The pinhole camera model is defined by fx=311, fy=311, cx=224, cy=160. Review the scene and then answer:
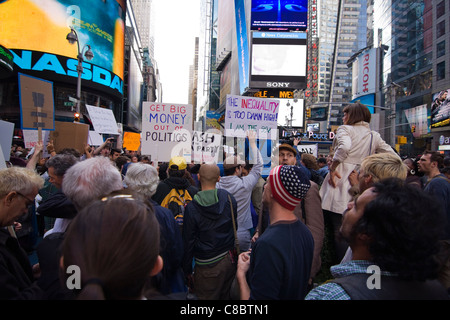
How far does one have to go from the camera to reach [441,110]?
3603 cm

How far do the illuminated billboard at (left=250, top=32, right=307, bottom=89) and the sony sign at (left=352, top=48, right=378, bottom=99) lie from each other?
1382 inches

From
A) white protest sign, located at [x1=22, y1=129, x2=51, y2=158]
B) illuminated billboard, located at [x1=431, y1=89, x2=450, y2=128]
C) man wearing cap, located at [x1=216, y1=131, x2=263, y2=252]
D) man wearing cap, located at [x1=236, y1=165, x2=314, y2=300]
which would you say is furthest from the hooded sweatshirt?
illuminated billboard, located at [x1=431, y1=89, x2=450, y2=128]

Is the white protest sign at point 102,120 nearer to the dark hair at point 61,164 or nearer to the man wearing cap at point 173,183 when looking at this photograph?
the man wearing cap at point 173,183

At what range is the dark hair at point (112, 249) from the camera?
113 centimetres

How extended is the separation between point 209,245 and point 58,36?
34.9 meters

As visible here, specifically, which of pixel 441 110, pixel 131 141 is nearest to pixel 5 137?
pixel 131 141

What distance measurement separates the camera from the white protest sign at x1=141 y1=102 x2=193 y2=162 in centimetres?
615

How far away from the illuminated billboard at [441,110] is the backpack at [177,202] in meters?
39.8

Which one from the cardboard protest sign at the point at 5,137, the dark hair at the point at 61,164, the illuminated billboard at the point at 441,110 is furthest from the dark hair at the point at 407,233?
the illuminated billboard at the point at 441,110

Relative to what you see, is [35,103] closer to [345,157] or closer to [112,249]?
[345,157]

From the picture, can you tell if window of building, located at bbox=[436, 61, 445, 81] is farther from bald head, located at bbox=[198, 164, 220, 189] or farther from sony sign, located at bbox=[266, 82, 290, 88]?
bald head, located at bbox=[198, 164, 220, 189]
